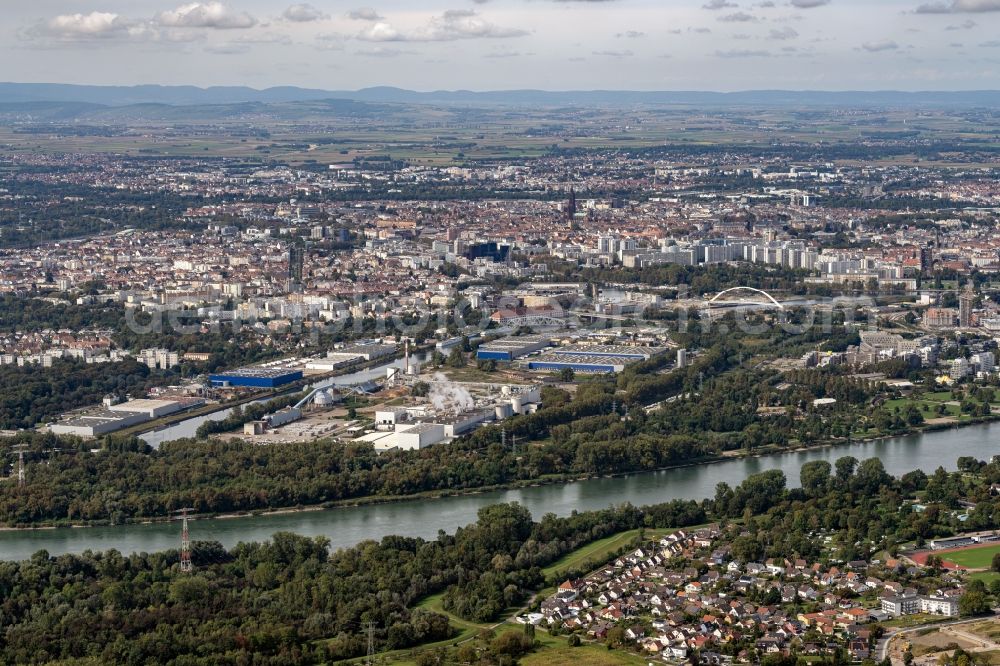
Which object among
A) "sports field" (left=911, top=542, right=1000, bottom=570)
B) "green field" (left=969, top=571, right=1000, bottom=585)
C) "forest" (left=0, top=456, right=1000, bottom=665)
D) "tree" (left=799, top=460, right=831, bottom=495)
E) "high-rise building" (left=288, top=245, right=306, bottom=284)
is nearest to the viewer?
"forest" (left=0, top=456, right=1000, bottom=665)

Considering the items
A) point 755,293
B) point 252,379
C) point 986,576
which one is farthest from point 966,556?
point 755,293

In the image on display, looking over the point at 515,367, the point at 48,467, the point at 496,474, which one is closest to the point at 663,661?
the point at 496,474

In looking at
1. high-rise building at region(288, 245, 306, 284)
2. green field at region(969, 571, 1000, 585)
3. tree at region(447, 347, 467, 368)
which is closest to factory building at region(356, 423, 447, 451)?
tree at region(447, 347, 467, 368)

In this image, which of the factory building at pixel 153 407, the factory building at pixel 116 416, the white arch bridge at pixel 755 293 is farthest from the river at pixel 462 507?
the white arch bridge at pixel 755 293

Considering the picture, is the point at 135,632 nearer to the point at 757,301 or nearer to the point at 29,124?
the point at 757,301

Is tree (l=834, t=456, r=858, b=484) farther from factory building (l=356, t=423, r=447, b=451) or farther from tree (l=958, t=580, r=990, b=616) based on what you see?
factory building (l=356, t=423, r=447, b=451)

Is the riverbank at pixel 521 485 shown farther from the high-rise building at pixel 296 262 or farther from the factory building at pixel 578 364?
the high-rise building at pixel 296 262
